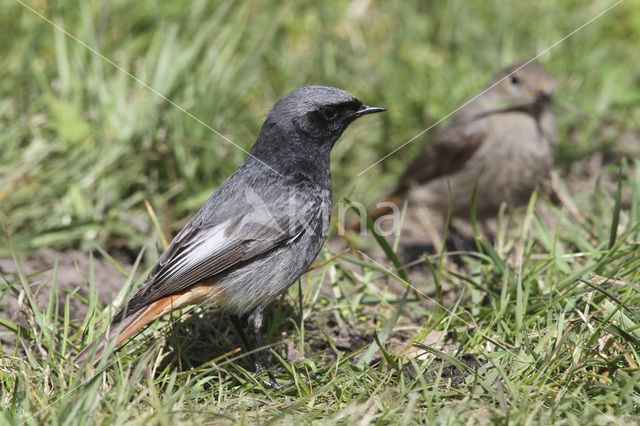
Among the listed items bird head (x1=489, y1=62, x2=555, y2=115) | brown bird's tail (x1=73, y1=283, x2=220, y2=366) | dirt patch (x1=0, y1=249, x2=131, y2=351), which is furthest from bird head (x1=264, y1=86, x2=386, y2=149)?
bird head (x1=489, y1=62, x2=555, y2=115)

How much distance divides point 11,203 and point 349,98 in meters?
2.47

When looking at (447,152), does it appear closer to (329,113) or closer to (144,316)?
(329,113)

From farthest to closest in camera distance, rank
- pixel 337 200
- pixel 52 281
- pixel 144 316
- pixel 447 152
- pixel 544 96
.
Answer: pixel 447 152 → pixel 544 96 → pixel 337 200 → pixel 52 281 → pixel 144 316

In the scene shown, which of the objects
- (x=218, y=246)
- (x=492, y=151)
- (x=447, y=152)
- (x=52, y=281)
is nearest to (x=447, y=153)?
(x=447, y=152)

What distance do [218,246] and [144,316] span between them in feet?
1.59

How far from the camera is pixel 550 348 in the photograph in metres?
3.12

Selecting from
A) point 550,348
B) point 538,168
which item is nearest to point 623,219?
point 538,168

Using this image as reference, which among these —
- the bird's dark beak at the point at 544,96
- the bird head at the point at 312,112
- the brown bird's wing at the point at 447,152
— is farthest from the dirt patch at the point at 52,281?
the bird's dark beak at the point at 544,96

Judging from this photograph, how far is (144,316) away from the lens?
10.6ft

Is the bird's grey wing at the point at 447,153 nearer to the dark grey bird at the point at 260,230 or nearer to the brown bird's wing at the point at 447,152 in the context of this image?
the brown bird's wing at the point at 447,152

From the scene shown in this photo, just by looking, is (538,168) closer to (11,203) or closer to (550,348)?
(550,348)

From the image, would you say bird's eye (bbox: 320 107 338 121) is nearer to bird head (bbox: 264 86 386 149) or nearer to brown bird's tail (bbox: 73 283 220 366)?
bird head (bbox: 264 86 386 149)

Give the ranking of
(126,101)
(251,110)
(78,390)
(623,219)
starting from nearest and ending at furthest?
(78,390) → (623,219) → (126,101) → (251,110)

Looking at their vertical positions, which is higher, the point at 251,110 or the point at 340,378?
the point at 251,110
